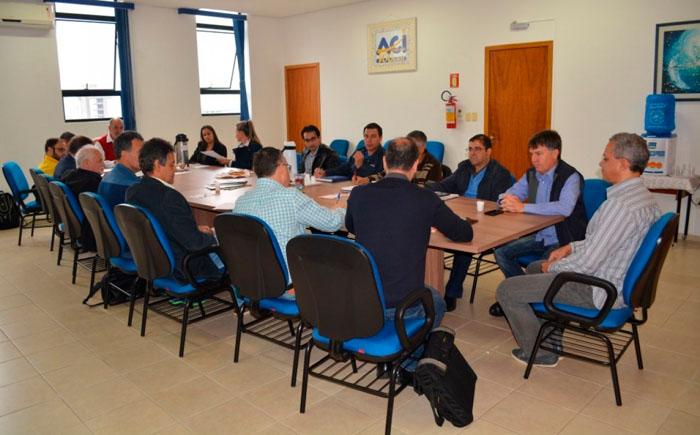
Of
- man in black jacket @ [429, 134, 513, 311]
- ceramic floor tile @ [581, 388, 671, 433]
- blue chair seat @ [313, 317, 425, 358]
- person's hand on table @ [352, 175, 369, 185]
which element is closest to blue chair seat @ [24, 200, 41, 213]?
person's hand on table @ [352, 175, 369, 185]

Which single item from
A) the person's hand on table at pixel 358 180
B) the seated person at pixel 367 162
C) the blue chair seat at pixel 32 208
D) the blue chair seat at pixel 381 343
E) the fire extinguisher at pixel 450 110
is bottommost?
the blue chair seat at pixel 381 343

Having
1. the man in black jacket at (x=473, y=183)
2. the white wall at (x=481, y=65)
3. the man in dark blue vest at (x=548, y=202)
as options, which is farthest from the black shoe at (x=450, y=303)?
the white wall at (x=481, y=65)

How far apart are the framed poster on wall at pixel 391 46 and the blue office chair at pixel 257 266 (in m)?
6.19

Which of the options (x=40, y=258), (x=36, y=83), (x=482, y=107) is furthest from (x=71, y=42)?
(x=482, y=107)

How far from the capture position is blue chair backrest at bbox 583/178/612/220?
3.86 meters

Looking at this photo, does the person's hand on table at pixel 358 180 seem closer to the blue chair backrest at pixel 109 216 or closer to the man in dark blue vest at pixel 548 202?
the man in dark blue vest at pixel 548 202

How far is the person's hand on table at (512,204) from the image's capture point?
146 inches

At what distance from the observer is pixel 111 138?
755 cm

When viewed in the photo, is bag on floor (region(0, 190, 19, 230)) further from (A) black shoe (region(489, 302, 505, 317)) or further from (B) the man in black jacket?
(A) black shoe (region(489, 302, 505, 317))

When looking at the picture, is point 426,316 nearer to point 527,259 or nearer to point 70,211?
point 527,259

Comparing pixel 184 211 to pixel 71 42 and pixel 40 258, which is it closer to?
pixel 40 258

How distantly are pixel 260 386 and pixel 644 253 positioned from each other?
1993 millimetres

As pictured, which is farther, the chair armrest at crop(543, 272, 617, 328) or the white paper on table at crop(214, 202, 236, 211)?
the white paper on table at crop(214, 202, 236, 211)

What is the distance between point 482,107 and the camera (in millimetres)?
7848
